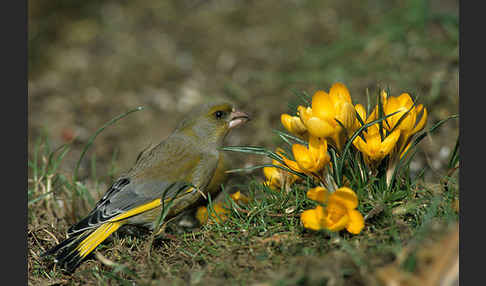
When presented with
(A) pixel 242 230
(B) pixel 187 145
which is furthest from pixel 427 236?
(B) pixel 187 145

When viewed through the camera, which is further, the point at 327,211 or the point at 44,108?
the point at 44,108

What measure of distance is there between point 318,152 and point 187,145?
1.58 metres

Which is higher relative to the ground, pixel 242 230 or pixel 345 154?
pixel 345 154

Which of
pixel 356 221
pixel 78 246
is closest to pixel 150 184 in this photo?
pixel 78 246

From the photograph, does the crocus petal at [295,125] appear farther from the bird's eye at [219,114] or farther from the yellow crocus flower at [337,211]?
the bird's eye at [219,114]

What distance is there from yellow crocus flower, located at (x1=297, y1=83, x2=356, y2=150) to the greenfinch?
81 cm

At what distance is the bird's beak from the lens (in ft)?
13.9

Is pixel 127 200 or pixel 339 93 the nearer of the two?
pixel 339 93

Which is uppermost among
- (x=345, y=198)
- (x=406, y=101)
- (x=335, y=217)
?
(x=406, y=101)

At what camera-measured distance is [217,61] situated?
23.1 feet

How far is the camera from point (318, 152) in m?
2.65

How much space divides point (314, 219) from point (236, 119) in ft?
6.25

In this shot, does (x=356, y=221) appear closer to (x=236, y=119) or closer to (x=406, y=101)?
(x=406, y=101)

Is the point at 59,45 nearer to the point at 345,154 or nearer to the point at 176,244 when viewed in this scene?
the point at 176,244
